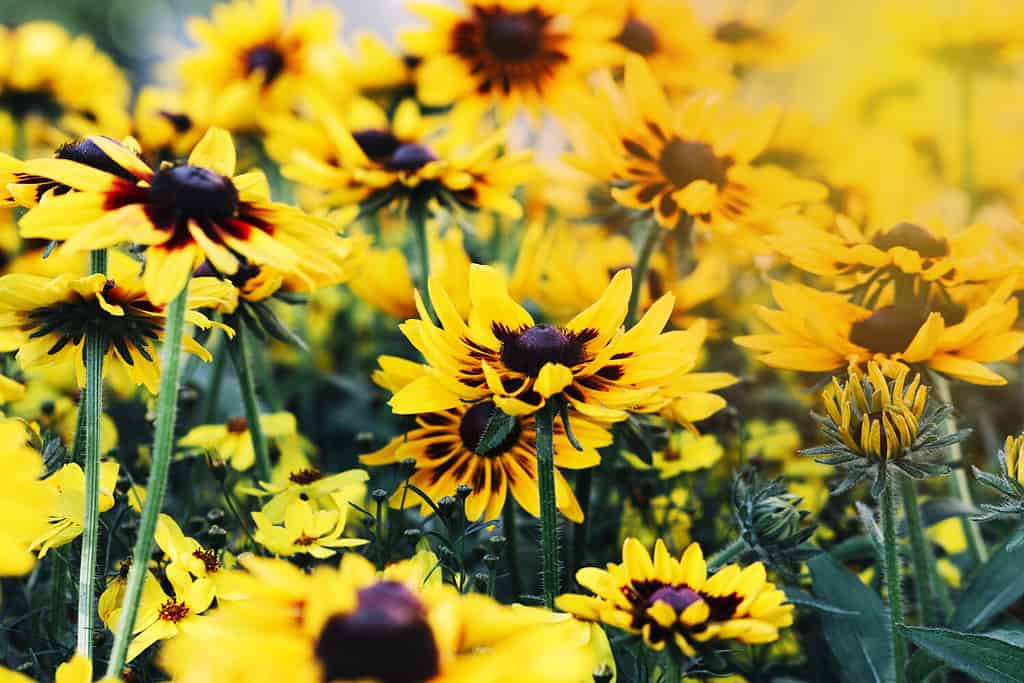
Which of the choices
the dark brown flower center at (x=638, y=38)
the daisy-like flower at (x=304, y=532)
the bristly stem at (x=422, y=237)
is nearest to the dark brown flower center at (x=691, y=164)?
the bristly stem at (x=422, y=237)

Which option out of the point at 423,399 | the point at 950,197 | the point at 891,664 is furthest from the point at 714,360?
the point at 423,399

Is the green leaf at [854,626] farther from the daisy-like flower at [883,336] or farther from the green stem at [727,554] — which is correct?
the daisy-like flower at [883,336]

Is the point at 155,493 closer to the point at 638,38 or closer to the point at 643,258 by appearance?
the point at 643,258

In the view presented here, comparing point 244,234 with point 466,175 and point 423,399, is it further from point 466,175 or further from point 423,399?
point 466,175

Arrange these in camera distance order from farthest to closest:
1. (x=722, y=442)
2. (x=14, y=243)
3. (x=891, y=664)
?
(x=14, y=243) < (x=722, y=442) < (x=891, y=664)

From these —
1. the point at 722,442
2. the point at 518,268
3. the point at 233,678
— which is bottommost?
the point at 233,678
